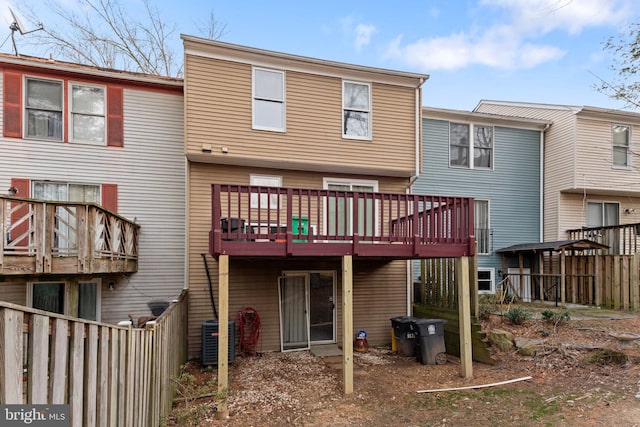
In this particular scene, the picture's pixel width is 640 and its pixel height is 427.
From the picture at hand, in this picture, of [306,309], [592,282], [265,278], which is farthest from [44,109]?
[592,282]

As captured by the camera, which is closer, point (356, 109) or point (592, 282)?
point (356, 109)

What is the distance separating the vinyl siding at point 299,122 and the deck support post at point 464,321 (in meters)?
3.30

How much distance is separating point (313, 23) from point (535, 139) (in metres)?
9.63

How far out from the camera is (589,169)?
12133mm

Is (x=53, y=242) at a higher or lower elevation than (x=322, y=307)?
higher

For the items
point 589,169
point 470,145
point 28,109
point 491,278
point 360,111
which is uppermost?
point 360,111

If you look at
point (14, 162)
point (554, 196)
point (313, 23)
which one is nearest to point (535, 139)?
point (554, 196)

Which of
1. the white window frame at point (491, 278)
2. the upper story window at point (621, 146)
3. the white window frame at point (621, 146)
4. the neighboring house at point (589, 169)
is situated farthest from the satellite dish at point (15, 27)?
the upper story window at point (621, 146)

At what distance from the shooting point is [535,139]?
12977 mm

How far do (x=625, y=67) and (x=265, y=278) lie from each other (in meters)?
9.24

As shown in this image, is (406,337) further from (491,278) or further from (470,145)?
(470,145)

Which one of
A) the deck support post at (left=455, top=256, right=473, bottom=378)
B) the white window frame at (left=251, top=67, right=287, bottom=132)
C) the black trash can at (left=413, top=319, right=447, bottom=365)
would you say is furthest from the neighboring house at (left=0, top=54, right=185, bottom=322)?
the deck support post at (left=455, top=256, right=473, bottom=378)

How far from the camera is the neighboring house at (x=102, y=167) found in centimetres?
800

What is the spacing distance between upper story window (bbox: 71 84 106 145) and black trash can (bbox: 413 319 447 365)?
8.67 meters
